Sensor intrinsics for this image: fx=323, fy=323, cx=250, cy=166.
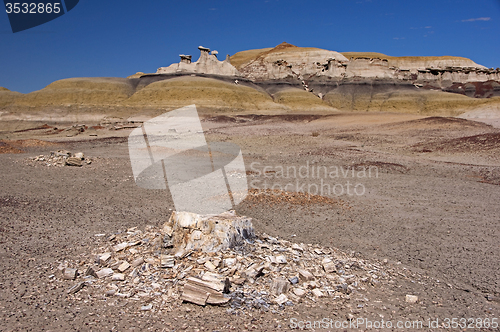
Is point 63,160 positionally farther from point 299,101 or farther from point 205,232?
point 299,101

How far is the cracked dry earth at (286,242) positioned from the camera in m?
4.56

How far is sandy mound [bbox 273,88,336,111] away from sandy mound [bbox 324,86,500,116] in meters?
5.42

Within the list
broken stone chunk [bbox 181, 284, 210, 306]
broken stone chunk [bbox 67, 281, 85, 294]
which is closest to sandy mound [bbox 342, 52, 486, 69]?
broken stone chunk [bbox 181, 284, 210, 306]

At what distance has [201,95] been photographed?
227ft

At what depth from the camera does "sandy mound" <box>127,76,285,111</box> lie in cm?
6694

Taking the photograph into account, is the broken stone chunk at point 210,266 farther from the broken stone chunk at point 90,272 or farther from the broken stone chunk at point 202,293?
the broken stone chunk at point 90,272

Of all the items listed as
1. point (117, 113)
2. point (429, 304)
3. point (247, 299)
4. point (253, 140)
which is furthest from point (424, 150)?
point (117, 113)

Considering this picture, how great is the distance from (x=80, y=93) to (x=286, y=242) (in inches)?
2971

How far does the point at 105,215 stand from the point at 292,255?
18.4 ft

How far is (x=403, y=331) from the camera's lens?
4.48 metres

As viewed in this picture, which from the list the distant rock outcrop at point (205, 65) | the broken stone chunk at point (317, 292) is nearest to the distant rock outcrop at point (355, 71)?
the distant rock outcrop at point (205, 65)

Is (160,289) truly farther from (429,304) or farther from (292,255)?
(429,304)

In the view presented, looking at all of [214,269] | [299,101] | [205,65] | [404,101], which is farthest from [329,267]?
[205,65]

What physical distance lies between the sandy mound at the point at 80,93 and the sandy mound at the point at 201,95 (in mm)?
5140
